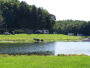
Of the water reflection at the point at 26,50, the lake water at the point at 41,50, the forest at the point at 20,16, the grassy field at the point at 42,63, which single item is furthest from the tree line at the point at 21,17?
the grassy field at the point at 42,63

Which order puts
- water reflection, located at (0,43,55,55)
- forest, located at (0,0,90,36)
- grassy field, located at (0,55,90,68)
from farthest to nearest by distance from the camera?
1. forest, located at (0,0,90,36)
2. water reflection, located at (0,43,55,55)
3. grassy field, located at (0,55,90,68)

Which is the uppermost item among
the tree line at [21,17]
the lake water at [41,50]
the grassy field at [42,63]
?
the tree line at [21,17]

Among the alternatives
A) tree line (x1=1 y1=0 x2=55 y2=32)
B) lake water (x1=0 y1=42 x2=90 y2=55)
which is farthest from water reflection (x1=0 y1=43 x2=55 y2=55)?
tree line (x1=1 y1=0 x2=55 y2=32)

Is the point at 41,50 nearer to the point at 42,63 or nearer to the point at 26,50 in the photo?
the point at 26,50

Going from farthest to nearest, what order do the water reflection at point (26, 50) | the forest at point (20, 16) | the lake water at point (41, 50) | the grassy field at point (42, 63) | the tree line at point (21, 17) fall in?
the tree line at point (21, 17)
the forest at point (20, 16)
the lake water at point (41, 50)
the water reflection at point (26, 50)
the grassy field at point (42, 63)

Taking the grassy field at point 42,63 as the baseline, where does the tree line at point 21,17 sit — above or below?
above

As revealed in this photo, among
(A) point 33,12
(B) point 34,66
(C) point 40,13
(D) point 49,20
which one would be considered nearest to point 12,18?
(A) point 33,12

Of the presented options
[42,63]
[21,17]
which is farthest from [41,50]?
[21,17]

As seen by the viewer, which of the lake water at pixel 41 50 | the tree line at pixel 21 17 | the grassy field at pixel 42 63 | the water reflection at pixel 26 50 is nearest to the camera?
the grassy field at pixel 42 63

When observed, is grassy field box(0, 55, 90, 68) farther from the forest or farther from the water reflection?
the forest

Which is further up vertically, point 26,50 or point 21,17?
point 21,17

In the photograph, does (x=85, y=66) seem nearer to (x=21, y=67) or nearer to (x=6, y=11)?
(x=21, y=67)

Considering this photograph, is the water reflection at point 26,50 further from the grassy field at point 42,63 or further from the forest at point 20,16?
the forest at point 20,16

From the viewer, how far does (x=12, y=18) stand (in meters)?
91.2
